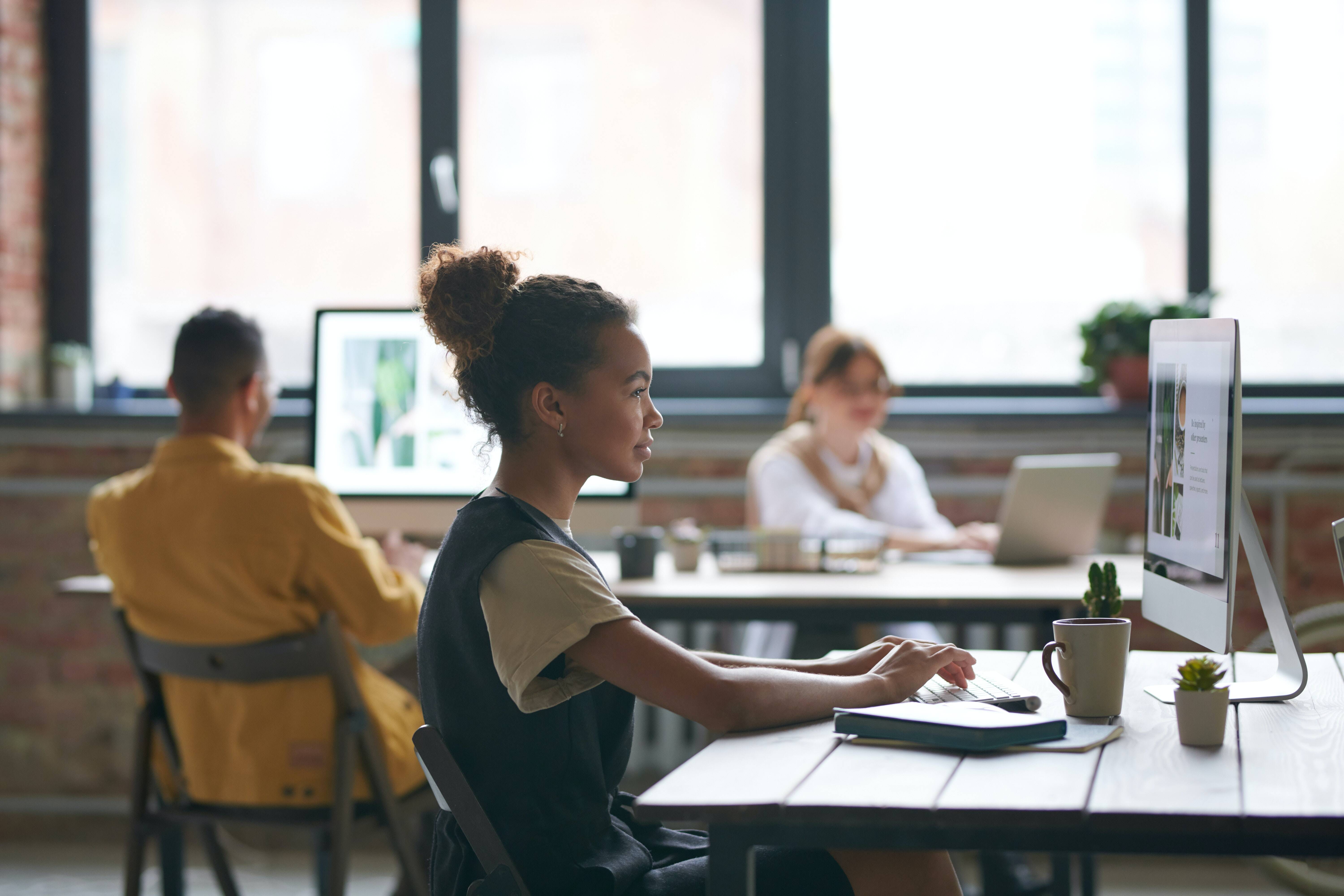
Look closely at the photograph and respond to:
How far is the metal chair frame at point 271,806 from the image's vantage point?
6.79 feet

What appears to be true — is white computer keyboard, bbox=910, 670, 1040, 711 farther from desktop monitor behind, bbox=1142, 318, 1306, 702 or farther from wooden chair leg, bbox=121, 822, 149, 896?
wooden chair leg, bbox=121, 822, 149, 896

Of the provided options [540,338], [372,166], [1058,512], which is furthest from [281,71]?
[540,338]

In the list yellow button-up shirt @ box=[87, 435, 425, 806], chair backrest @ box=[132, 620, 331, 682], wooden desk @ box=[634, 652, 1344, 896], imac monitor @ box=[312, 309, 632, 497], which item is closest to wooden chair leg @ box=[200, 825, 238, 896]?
yellow button-up shirt @ box=[87, 435, 425, 806]

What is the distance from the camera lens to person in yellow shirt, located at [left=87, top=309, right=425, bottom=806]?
2.10m

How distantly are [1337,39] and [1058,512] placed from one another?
186 centimetres

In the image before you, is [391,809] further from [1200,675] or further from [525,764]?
[1200,675]

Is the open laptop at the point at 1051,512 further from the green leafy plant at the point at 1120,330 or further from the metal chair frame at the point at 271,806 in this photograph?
the metal chair frame at the point at 271,806

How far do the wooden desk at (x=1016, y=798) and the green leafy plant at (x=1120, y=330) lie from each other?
7.58 feet

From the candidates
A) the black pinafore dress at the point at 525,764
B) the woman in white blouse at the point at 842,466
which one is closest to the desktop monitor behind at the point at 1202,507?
the black pinafore dress at the point at 525,764

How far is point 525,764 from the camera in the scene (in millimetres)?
1267

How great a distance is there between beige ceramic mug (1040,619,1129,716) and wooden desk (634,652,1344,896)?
0.07 m

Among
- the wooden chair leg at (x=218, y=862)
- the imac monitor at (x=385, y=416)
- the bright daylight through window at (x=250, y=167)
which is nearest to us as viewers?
the wooden chair leg at (x=218, y=862)

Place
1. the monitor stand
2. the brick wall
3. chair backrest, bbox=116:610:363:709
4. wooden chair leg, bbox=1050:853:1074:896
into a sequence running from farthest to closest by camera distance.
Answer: the brick wall → wooden chair leg, bbox=1050:853:1074:896 → chair backrest, bbox=116:610:363:709 → the monitor stand

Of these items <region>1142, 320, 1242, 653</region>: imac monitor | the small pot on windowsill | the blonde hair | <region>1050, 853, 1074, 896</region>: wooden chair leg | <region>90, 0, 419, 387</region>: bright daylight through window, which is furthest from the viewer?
<region>90, 0, 419, 387</region>: bright daylight through window
